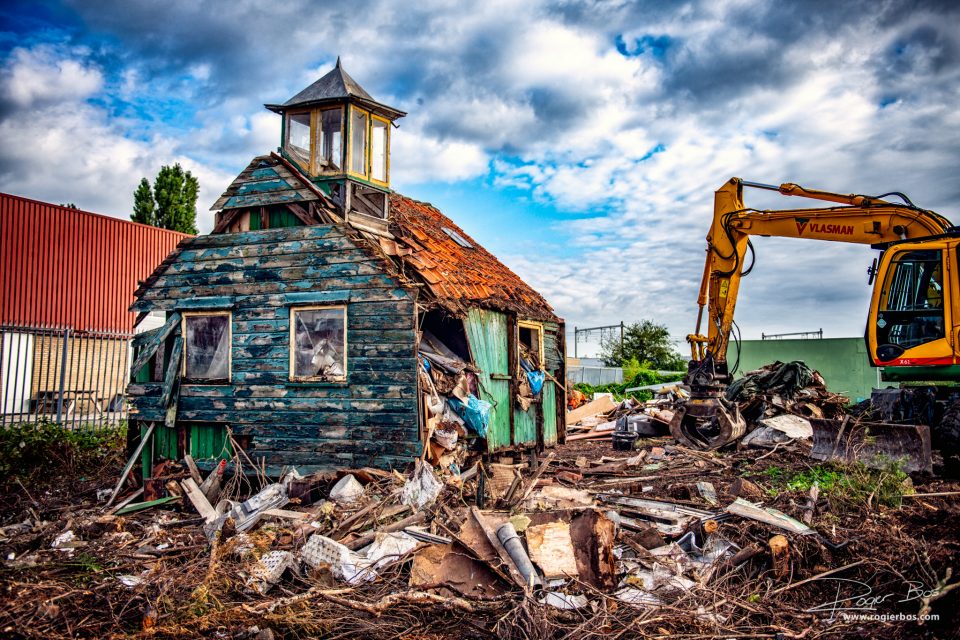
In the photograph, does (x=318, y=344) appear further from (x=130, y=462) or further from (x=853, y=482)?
(x=853, y=482)

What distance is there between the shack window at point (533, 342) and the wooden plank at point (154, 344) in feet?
21.1

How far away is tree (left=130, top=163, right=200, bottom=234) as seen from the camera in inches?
1379

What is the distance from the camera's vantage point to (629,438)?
1510 cm

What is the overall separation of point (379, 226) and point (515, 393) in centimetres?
399

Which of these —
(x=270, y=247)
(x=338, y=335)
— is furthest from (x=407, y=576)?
(x=270, y=247)

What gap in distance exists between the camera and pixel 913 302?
10320 millimetres

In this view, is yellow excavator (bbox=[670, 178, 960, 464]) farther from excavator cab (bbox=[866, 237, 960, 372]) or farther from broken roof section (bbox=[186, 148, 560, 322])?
broken roof section (bbox=[186, 148, 560, 322])

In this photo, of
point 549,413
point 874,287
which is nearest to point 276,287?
point 549,413

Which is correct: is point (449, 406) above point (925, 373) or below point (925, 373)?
below

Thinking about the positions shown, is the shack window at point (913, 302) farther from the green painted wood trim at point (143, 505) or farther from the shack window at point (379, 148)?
the green painted wood trim at point (143, 505)

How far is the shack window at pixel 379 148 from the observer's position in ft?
37.4

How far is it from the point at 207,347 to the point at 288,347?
65.8 inches

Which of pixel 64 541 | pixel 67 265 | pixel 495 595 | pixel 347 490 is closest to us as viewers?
pixel 495 595

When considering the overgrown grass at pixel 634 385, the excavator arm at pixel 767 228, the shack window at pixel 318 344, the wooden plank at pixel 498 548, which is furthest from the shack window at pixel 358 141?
the overgrown grass at pixel 634 385
